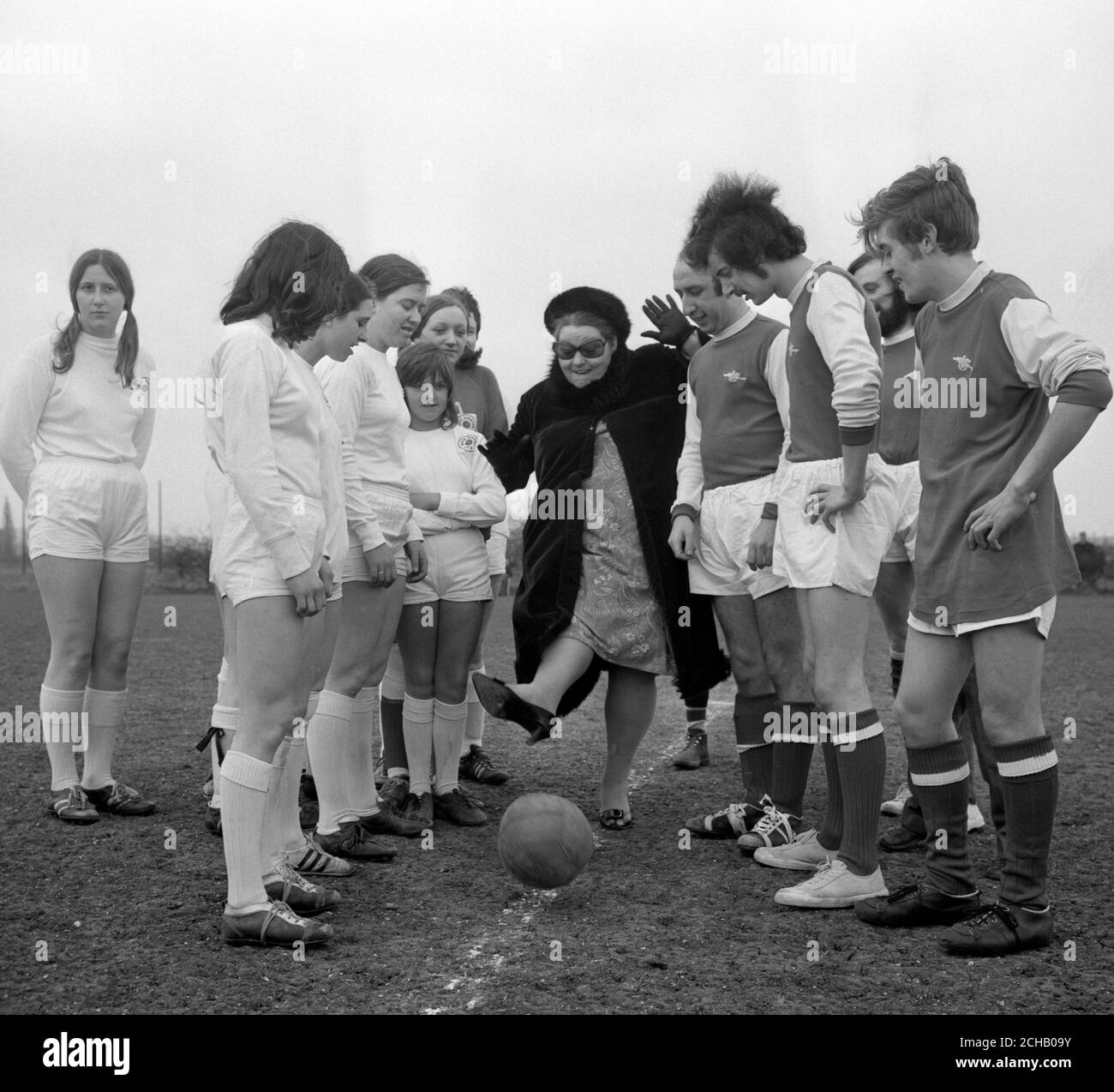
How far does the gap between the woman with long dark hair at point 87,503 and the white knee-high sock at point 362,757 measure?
1131mm

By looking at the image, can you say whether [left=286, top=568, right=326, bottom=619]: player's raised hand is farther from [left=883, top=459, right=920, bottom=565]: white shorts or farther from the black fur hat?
[left=883, top=459, right=920, bottom=565]: white shorts

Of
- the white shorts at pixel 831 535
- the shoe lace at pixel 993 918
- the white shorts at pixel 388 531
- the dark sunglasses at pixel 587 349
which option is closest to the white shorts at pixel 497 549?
the white shorts at pixel 388 531

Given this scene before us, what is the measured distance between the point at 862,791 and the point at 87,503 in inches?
140

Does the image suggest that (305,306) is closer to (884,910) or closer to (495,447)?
(495,447)

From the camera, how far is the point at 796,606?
497 centimetres

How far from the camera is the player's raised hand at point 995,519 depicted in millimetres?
3637

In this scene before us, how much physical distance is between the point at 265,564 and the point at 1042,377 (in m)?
2.34

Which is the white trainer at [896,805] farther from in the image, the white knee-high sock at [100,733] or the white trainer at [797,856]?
the white knee-high sock at [100,733]

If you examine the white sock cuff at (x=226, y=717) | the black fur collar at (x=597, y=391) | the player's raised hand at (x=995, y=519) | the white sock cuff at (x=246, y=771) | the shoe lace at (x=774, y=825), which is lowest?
the shoe lace at (x=774, y=825)

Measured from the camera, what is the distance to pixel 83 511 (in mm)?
5609

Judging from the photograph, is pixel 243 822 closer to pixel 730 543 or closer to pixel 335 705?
pixel 335 705

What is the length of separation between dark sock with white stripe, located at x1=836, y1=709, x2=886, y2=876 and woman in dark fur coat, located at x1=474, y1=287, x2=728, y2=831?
3.39 feet
